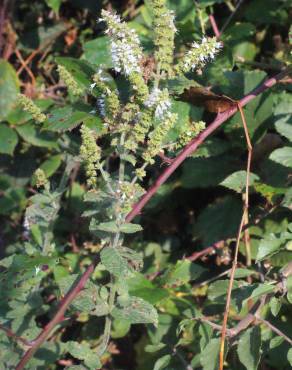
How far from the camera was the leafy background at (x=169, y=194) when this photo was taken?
5.65ft

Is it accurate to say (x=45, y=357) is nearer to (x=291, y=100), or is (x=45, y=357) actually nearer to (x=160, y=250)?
(x=160, y=250)

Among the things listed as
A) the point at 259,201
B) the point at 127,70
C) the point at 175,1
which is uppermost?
the point at 127,70

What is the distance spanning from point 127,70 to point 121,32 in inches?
3.5

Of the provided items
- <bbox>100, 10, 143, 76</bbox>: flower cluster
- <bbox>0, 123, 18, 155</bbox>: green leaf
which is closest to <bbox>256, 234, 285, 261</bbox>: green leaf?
<bbox>100, 10, 143, 76</bbox>: flower cluster

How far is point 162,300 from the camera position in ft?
6.01

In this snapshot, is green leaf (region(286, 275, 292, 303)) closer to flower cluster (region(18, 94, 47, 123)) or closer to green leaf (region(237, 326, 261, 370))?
green leaf (region(237, 326, 261, 370))

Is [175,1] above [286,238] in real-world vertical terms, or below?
above

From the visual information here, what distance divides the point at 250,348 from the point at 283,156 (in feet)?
1.67

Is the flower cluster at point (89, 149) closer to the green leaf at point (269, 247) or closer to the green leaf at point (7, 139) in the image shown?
the green leaf at point (269, 247)

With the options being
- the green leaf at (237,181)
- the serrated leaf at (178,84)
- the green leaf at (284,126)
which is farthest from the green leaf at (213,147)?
the serrated leaf at (178,84)

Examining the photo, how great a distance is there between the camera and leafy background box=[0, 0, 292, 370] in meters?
1.72

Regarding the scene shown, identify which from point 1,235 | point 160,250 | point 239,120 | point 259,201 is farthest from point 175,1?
point 1,235

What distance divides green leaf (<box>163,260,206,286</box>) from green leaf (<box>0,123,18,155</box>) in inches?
27.4

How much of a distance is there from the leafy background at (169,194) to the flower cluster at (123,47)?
0.24m
